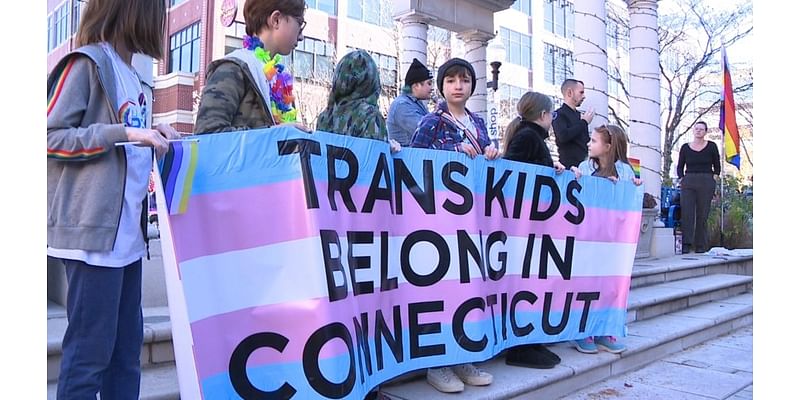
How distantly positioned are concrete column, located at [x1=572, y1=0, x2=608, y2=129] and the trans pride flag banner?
→ 433cm

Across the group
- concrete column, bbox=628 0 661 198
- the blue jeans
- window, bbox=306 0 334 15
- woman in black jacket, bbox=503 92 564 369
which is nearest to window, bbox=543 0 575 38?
window, bbox=306 0 334 15

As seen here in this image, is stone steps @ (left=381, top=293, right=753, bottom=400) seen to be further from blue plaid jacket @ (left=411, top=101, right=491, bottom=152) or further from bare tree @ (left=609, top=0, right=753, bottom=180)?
bare tree @ (left=609, top=0, right=753, bottom=180)

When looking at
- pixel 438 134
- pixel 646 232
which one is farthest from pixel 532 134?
pixel 646 232

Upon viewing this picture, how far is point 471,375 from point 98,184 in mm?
2331

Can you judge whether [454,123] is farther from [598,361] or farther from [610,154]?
[598,361]

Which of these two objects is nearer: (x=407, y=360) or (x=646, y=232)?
(x=407, y=360)

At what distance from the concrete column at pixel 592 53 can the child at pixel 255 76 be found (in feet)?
21.1

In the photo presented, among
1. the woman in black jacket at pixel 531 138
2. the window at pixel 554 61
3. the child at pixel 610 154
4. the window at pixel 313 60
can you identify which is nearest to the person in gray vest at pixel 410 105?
the woman in black jacket at pixel 531 138

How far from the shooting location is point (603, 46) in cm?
851

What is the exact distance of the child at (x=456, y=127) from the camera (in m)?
3.55

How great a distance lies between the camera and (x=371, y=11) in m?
28.3

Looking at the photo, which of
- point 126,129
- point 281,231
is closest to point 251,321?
point 281,231

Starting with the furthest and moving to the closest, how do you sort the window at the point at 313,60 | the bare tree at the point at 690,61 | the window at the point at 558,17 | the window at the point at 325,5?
1. the window at the point at 558,17
2. the window at the point at 325,5
3. the window at the point at 313,60
4. the bare tree at the point at 690,61

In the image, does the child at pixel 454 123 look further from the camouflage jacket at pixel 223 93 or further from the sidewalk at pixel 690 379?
the sidewalk at pixel 690 379
